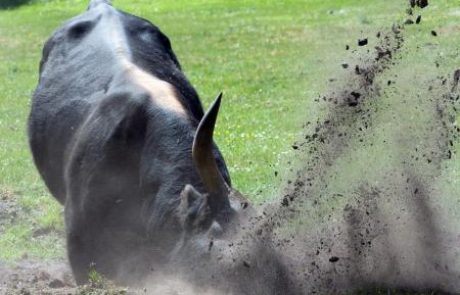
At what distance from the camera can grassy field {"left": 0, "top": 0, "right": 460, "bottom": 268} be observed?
35.3ft

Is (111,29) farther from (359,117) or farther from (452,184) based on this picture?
(452,184)

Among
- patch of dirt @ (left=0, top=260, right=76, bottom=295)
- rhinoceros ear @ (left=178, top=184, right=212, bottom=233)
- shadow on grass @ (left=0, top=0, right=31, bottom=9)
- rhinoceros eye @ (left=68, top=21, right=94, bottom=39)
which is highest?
rhinoceros ear @ (left=178, top=184, right=212, bottom=233)

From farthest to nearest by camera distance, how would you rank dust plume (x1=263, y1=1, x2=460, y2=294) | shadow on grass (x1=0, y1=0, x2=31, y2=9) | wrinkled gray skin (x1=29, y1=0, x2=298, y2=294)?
shadow on grass (x1=0, y1=0, x2=31, y2=9) < dust plume (x1=263, y1=1, x2=460, y2=294) < wrinkled gray skin (x1=29, y1=0, x2=298, y2=294)

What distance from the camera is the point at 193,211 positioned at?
6.59m

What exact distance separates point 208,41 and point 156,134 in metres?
15.2

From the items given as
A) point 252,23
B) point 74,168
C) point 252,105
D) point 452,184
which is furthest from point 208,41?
point 74,168

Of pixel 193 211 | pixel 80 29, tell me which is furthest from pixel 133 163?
pixel 80 29

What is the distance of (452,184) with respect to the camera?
32.9ft

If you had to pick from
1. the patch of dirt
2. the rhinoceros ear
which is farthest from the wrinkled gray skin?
the patch of dirt

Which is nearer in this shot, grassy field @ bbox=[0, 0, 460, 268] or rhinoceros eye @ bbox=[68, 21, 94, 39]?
rhinoceros eye @ bbox=[68, 21, 94, 39]

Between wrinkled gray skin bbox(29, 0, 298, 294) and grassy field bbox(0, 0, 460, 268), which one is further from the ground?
wrinkled gray skin bbox(29, 0, 298, 294)

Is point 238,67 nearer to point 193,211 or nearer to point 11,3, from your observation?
point 193,211

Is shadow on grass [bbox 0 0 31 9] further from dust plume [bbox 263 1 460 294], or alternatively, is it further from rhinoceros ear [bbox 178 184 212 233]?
rhinoceros ear [bbox 178 184 212 233]

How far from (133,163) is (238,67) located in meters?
11.8
